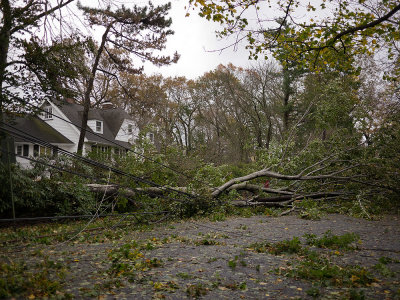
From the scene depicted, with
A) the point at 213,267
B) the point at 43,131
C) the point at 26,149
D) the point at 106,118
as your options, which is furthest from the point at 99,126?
the point at 213,267

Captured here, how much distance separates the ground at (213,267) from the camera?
9.32 feet

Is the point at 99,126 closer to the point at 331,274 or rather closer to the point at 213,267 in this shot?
the point at 213,267

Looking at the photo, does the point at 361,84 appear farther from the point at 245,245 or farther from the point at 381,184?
the point at 245,245

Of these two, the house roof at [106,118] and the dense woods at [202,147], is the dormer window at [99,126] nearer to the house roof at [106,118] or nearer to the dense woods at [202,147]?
the house roof at [106,118]

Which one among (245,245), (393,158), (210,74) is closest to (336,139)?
(393,158)

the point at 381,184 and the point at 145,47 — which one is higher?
the point at 145,47

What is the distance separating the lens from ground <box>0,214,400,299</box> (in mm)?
2842

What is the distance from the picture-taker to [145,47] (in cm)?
1475

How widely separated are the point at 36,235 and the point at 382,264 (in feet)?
19.3

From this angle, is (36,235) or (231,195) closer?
(36,235)

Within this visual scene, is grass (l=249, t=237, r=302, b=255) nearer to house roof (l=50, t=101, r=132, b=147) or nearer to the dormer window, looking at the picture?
house roof (l=50, t=101, r=132, b=147)

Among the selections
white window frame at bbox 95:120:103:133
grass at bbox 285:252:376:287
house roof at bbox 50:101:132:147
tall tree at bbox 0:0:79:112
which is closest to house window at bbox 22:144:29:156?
house roof at bbox 50:101:132:147

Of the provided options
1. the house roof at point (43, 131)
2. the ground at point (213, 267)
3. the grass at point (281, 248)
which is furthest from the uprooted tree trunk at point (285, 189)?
the house roof at point (43, 131)

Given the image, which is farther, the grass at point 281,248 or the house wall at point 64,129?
the house wall at point 64,129
